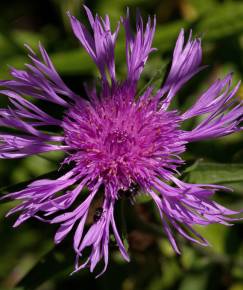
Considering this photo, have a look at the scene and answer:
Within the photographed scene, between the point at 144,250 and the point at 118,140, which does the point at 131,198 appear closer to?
the point at 118,140

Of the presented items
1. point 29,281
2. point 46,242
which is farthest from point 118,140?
point 46,242

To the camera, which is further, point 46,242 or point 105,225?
point 46,242

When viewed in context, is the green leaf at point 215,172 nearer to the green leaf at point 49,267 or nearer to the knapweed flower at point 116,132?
the knapweed flower at point 116,132

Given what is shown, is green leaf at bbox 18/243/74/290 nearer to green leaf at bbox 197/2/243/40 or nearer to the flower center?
the flower center

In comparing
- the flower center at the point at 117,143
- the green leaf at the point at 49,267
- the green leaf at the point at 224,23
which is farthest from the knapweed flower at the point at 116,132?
the green leaf at the point at 224,23

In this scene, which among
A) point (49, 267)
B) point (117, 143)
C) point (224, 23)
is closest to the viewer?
point (117, 143)

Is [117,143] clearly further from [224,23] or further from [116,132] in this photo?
[224,23]

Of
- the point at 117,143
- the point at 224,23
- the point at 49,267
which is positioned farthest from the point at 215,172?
the point at 224,23

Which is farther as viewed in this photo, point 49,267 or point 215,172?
point 49,267
